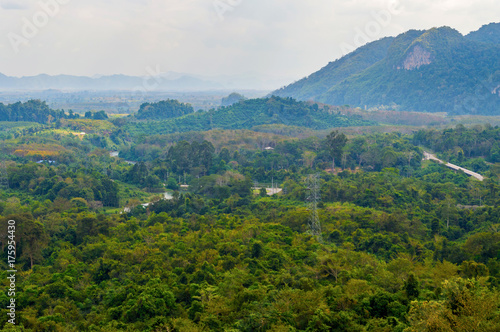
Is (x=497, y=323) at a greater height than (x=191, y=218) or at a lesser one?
greater

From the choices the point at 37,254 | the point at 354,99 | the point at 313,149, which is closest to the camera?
the point at 37,254

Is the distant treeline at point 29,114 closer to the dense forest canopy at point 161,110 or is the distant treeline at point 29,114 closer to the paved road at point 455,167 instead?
the dense forest canopy at point 161,110

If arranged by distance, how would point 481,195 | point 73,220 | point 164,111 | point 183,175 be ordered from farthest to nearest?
point 164,111 < point 183,175 < point 481,195 < point 73,220

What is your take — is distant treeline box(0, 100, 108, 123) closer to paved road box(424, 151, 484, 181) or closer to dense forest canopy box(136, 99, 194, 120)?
dense forest canopy box(136, 99, 194, 120)

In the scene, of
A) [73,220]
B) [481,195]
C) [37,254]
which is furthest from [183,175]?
[481,195]

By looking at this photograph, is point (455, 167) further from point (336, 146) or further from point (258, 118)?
point (258, 118)

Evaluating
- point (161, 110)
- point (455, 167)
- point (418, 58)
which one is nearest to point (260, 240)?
point (455, 167)

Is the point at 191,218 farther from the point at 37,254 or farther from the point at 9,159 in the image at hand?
the point at 9,159
